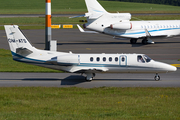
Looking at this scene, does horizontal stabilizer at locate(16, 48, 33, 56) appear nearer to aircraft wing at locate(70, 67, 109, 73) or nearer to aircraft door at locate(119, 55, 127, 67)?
aircraft wing at locate(70, 67, 109, 73)

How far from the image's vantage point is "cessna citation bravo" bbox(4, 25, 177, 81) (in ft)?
85.6

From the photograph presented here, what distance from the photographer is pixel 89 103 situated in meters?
17.9

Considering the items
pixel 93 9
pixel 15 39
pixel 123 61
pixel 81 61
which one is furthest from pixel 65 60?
pixel 93 9

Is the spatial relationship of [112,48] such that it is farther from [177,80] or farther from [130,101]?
[130,101]

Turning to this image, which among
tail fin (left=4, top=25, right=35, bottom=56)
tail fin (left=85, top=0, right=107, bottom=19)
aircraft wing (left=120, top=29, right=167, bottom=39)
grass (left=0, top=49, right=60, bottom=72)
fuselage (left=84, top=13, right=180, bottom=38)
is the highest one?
tail fin (left=85, top=0, right=107, bottom=19)

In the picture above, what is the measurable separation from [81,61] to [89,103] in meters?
8.76

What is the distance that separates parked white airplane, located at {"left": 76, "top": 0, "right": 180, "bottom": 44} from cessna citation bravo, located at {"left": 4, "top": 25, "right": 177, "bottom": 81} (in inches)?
988

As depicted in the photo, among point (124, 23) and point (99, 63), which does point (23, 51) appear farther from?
point (124, 23)

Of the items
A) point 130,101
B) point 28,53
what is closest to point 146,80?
point 130,101

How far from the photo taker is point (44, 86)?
24656mm

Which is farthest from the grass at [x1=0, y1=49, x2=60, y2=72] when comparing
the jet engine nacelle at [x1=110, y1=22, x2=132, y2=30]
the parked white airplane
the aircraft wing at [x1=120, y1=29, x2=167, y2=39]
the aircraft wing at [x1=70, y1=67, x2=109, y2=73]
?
the aircraft wing at [x1=120, y1=29, x2=167, y2=39]

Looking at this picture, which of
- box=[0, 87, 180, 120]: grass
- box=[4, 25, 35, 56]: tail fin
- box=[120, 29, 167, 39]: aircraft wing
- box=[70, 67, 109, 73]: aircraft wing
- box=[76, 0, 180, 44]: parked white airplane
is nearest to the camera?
box=[0, 87, 180, 120]: grass

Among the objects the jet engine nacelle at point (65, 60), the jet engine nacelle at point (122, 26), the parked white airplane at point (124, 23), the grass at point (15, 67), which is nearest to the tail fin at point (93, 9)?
the parked white airplane at point (124, 23)

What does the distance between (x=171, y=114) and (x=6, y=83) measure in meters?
15.3
